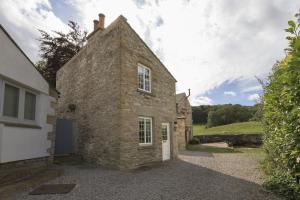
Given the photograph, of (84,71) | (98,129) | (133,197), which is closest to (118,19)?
(84,71)

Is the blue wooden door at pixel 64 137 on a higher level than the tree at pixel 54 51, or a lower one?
lower

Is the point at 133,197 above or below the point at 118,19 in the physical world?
below

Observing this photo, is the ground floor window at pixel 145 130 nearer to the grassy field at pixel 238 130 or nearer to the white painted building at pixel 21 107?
the white painted building at pixel 21 107

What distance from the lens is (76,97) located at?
44.8 feet

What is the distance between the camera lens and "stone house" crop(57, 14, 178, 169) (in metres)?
10.4

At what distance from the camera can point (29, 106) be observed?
327 inches

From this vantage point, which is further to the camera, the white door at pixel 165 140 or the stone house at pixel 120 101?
the white door at pixel 165 140

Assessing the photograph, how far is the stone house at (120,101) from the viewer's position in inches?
408

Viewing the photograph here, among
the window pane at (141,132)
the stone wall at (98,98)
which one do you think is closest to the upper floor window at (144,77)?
the stone wall at (98,98)

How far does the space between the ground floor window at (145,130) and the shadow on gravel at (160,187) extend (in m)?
2.56

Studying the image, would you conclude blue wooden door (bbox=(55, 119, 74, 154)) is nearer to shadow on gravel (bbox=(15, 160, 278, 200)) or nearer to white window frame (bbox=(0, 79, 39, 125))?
white window frame (bbox=(0, 79, 39, 125))

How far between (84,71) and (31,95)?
505 centimetres

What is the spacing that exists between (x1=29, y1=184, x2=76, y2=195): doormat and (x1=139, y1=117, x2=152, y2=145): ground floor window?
16.9 feet

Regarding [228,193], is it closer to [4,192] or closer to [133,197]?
[133,197]
